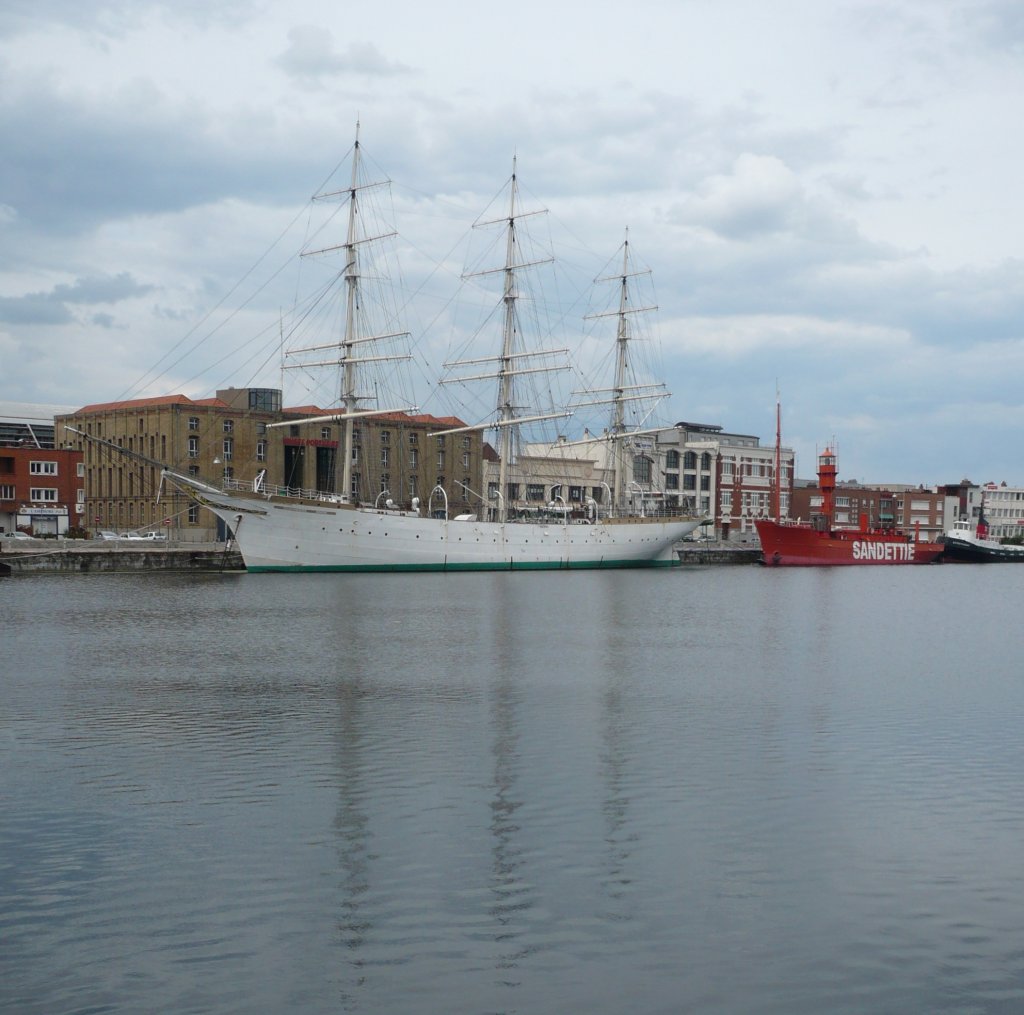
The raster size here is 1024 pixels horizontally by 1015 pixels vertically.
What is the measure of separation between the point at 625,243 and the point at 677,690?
8555cm

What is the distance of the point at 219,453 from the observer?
107 m

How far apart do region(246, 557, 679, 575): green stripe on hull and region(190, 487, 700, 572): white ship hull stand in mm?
67

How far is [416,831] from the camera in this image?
1571 cm

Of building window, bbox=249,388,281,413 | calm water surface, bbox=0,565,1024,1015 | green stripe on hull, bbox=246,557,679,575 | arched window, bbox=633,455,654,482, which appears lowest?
calm water surface, bbox=0,565,1024,1015

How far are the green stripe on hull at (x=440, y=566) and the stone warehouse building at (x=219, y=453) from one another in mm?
14435

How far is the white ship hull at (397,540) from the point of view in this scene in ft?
252

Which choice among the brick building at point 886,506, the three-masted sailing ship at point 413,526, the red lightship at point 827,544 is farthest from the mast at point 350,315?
the brick building at point 886,506

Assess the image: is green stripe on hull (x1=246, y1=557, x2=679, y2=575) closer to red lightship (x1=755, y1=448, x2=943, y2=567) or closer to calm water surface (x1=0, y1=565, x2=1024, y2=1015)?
red lightship (x1=755, y1=448, x2=943, y2=567)

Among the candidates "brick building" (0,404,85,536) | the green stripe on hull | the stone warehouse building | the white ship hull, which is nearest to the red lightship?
the green stripe on hull

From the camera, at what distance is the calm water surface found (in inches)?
444

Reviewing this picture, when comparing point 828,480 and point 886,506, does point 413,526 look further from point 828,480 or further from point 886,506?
point 886,506

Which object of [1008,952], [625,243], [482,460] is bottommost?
[1008,952]

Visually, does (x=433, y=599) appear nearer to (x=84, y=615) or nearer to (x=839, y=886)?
(x=84, y=615)

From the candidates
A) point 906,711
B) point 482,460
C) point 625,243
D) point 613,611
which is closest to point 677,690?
point 906,711
